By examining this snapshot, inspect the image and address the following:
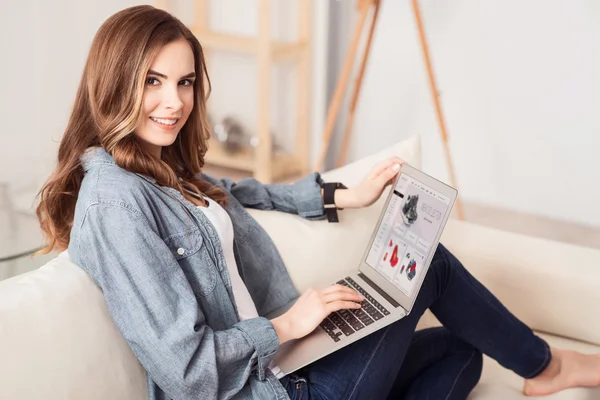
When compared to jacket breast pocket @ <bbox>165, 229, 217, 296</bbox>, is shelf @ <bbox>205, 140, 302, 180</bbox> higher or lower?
lower

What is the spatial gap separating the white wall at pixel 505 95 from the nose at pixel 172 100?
2.23 metres

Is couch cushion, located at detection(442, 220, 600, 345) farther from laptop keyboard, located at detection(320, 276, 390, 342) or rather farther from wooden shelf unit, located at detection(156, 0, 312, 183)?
wooden shelf unit, located at detection(156, 0, 312, 183)

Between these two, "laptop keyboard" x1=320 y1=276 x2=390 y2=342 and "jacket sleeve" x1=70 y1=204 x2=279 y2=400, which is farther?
"laptop keyboard" x1=320 y1=276 x2=390 y2=342

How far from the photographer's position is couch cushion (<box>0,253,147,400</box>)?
3.83 ft

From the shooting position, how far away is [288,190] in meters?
1.83

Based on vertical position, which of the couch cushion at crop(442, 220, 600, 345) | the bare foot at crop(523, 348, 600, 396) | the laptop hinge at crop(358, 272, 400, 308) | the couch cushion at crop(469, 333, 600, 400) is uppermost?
the laptop hinge at crop(358, 272, 400, 308)

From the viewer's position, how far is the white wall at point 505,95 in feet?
10.6

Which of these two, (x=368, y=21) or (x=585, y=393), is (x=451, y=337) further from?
(x=368, y=21)

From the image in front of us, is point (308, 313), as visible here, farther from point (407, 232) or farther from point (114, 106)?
point (114, 106)

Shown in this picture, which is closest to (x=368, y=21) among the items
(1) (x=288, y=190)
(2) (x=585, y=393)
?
(1) (x=288, y=190)

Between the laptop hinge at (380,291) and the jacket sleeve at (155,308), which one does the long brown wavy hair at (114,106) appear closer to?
the jacket sleeve at (155,308)

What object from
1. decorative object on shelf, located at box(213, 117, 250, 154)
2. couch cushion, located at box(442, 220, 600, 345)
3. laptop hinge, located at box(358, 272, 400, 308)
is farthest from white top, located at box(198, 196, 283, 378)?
decorative object on shelf, located at box(213, 117, 250, 154)

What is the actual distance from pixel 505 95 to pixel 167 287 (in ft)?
8.04

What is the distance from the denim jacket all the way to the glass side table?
0.59 metres
